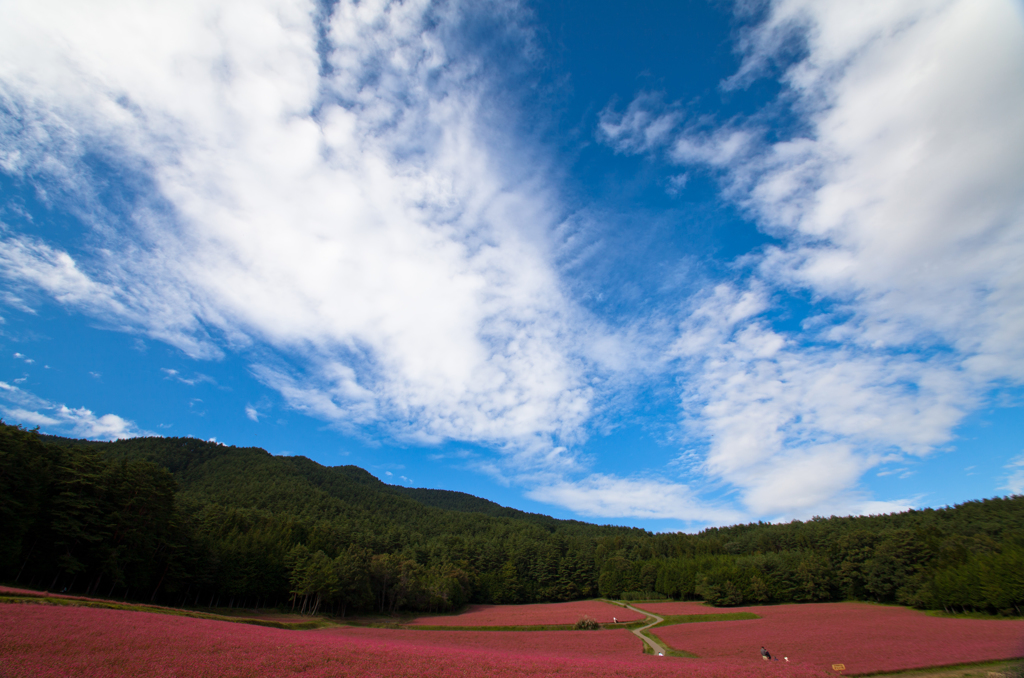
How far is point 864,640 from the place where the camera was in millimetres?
35625

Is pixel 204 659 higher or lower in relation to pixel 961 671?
lower

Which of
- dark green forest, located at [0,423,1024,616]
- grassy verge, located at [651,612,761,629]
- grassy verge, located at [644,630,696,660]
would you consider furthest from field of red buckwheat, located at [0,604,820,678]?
grassy verge, located at [651,612,761,629]

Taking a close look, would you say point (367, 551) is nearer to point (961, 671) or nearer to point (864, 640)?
point (864, 640)

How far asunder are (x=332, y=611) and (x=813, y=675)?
78378 mm

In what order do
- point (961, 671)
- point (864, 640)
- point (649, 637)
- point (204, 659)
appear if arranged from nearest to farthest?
point (204, 659), point (961, 671), point (864, 640), point (649, 637)

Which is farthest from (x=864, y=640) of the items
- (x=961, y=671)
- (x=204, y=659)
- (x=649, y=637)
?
(x=204, y=659)

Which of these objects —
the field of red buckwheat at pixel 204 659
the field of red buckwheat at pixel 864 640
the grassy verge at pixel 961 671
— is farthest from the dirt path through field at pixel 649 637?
the grassy verge at pixel 961 671

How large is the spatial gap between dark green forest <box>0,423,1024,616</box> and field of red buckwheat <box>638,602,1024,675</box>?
58.3 ft

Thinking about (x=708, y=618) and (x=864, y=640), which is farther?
(x=708, y=618)

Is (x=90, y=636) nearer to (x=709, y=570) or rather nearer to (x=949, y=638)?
(x=949, y=638)

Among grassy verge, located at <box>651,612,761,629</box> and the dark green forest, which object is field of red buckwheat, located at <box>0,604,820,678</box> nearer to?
the dark green forest

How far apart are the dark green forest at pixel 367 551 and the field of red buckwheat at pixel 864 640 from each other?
1777cm

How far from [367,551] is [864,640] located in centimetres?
8012

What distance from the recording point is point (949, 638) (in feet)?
113
